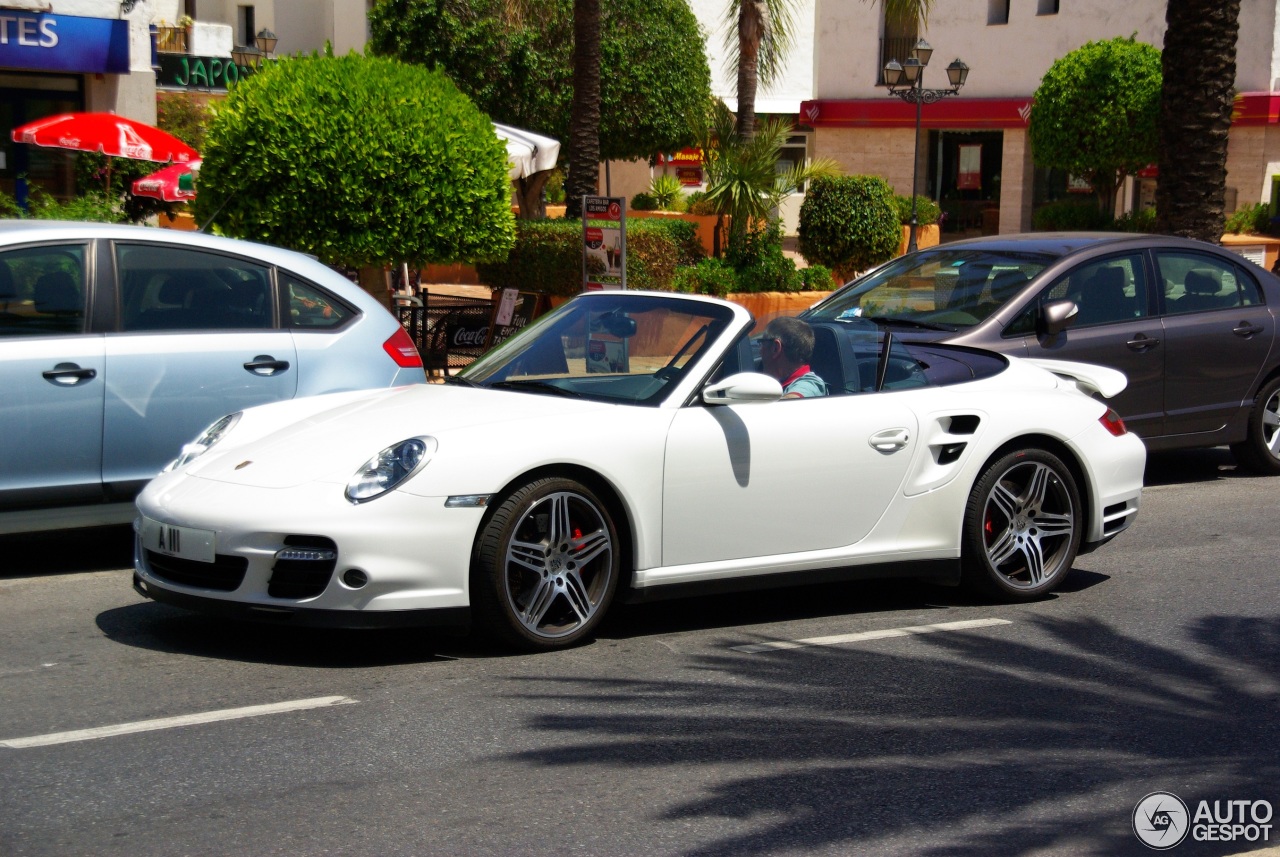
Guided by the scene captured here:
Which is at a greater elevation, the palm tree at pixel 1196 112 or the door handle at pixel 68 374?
the palm tree at pixel 1196 112

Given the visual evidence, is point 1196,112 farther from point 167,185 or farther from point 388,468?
point 167,185

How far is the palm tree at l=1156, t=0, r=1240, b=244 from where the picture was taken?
1456cm

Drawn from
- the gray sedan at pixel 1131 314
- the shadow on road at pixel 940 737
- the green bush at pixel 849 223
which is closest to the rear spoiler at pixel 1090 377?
the gray sedan at pixel 1131 314

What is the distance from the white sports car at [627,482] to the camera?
5.43 m

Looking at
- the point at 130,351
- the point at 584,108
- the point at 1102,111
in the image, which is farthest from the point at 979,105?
the point at 130,351

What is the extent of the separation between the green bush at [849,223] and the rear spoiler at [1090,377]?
13.7 metres

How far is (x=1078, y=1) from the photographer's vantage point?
120ft

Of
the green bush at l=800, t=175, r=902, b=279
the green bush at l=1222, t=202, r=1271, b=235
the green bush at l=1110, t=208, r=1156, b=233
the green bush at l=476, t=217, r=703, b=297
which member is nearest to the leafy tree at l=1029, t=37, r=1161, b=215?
the green bush at l=1110, t=208, r=1156, b=233

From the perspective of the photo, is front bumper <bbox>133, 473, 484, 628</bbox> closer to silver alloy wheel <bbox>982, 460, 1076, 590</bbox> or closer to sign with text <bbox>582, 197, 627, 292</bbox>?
silver alloy wheel <bbox>982, 460, 1076, 590</bbox>

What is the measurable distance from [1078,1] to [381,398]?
112 feet

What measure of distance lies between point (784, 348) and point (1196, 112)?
391 inches

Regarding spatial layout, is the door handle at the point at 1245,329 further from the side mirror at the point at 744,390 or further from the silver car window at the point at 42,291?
the silver car window at the point at 42,291

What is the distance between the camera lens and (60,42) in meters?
19.9

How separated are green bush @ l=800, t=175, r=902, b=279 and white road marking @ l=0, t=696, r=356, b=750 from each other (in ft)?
55.5
